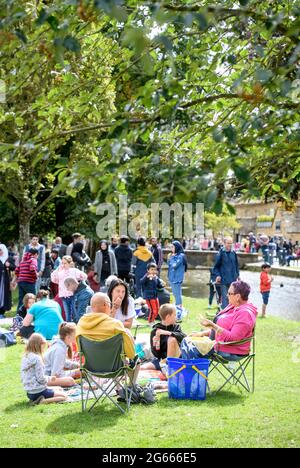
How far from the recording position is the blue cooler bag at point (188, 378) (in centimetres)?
786

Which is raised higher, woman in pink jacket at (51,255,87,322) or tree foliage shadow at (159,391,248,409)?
woman in pink jacket at (51,255,87,322)

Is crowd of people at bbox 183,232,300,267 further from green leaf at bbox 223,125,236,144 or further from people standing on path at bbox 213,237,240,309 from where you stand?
green leaf at bbox 223,125,236,144

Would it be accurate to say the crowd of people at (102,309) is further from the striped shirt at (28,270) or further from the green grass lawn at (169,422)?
the green grass lawn at (169,422)

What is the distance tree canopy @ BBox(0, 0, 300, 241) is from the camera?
468 centimetres

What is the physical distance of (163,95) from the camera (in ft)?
17.2

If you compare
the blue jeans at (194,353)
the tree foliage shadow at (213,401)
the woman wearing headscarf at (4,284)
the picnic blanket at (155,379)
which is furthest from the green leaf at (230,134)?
the woman wearing headscarf at (4,284)

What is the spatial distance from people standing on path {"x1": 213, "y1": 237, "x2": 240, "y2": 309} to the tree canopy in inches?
250

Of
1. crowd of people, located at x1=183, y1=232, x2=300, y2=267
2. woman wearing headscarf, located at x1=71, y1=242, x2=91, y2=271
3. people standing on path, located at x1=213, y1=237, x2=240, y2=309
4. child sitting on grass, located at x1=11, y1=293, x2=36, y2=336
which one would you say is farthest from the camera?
crowd of people, located at x1=183, y1=232, x2=300, y2=267

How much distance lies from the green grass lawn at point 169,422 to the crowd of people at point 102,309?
0.54m

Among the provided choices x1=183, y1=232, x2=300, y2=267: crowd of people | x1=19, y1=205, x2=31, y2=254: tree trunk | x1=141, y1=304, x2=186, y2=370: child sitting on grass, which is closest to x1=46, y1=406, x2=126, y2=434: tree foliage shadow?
x1=141, y1=304, x2=186, y2=370: child sitting on grass

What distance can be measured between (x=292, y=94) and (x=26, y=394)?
489 centimetres

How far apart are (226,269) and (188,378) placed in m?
6.97
